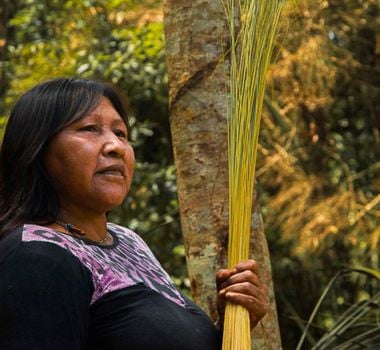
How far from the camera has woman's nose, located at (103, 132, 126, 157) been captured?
60.3 inches

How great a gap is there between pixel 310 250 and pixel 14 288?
3.35m

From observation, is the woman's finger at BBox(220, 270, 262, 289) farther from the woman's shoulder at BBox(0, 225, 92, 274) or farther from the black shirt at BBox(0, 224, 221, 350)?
the woman's shoulder at BBox(0, 225, 92, 274)

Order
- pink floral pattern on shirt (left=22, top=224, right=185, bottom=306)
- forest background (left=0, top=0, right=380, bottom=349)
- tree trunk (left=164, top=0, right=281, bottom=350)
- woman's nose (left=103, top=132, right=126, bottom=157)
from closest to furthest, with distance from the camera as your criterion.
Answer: pink floral pattern on shirt (left=22, top=224, right=185, bottom=306) → woman's nose (left=103, top=132, right=126, bottom=157) → tree trunk (left=164, top=0, right=281, bottom=350) → forest background (left=0, top=0, right=380, bottom=349)

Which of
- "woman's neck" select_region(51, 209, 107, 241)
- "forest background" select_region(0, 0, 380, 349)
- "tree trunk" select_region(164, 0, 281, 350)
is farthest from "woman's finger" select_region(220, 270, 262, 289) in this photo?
"forest background" select_region(0, 0, 380, 349)

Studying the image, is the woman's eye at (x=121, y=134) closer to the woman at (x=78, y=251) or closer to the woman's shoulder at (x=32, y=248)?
the woman at (x=78, y=251)

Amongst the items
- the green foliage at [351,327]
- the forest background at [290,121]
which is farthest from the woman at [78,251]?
the forest background at [290,121]

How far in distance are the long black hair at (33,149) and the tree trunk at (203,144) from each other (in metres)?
0.54

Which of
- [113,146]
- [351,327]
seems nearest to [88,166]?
[113,146]

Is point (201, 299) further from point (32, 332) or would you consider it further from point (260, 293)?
point (32, 332)

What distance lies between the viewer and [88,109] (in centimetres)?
156

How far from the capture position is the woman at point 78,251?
1.33 m

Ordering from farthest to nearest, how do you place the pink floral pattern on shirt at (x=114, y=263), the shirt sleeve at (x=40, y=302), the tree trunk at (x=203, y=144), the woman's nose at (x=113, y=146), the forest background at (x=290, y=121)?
1. the forest background at (x=290, y=121)
2. the tree trunk at (x=203, y=144)
3. the woman's nose at (x=113, y=146)
4. the pink floral pattern on shirt at (x=114, y=263)
5. the shirt sleeve at (x=40, y=302)

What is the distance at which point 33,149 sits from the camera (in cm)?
151

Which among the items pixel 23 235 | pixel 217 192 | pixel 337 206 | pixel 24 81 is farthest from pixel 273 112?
pixel 23 235
